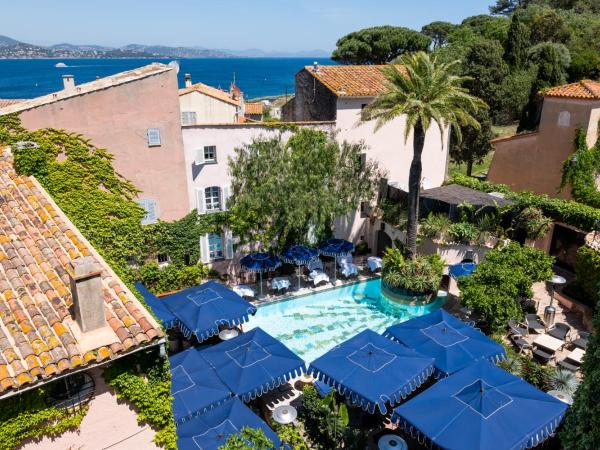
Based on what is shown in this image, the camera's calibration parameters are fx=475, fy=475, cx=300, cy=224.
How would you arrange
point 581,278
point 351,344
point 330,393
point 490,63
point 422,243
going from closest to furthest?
1. point 330,393
2. point 351,344
3. point 581,278
4. point 422,243
5. point 490,63

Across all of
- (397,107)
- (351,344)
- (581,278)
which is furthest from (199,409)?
(581,278)

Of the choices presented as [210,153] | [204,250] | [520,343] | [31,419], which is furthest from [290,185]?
[31,419]

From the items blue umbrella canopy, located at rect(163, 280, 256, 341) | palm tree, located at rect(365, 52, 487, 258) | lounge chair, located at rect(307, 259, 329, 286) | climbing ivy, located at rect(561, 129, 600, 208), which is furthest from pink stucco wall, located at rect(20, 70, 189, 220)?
climbing ivy, located at rect(561, 129, 600, 208)

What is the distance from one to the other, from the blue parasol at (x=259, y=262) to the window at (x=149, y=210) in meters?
5.29

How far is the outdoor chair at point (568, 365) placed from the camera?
18.8 metres

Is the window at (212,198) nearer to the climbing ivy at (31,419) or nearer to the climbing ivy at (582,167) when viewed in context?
the climbing ivy at (31,419)

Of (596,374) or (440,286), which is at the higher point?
(596,374)

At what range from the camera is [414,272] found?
996 inches

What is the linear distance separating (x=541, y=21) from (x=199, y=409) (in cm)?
6528

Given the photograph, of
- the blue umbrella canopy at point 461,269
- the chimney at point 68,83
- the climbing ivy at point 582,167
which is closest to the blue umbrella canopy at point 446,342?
the blue umbrella canopy at point 461,269

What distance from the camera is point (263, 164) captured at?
86.8ft

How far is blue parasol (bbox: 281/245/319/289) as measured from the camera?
26.5 metres

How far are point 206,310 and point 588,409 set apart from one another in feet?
46.4

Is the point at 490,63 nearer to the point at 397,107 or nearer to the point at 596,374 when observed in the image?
the point at 397,107
